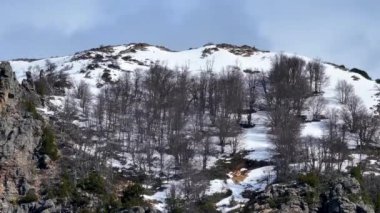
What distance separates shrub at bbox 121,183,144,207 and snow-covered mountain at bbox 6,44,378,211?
971 inches

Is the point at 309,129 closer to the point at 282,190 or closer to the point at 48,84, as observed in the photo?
the point at 282,190

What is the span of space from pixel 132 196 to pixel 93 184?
12.8 feet

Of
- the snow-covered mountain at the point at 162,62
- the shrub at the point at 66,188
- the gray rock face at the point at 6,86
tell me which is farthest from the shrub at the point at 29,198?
the snow-covered mountain at the point at 162,62

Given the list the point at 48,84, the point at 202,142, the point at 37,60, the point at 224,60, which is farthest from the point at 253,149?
the point at 37,60

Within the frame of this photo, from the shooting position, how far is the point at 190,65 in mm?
128875

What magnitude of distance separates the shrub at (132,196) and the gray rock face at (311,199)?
9.69m

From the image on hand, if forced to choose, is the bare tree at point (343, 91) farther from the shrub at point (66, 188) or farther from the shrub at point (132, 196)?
the shrub at point (66, 188)

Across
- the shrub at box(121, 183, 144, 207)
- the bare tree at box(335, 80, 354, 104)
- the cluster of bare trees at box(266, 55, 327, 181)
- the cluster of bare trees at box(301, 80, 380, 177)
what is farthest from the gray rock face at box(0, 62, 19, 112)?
the bare tree at box(335, 80, 354, 104)

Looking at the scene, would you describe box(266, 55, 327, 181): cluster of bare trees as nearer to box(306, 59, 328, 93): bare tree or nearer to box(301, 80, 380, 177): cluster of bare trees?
box(306, 59, 328, 93): bare tree

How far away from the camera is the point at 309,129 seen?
92000 mm

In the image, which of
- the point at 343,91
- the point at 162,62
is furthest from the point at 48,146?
the point at 162,62

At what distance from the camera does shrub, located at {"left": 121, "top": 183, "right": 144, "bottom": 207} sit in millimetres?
62266

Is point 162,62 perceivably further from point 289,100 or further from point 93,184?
point 93,184

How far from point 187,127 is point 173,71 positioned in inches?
1088
